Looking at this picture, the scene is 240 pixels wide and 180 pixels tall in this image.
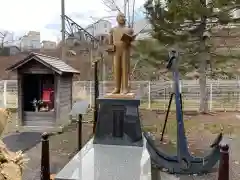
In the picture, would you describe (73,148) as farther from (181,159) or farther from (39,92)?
(39,92)

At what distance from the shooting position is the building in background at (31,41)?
24778 millimetres

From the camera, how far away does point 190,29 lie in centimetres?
1109

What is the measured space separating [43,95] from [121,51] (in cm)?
485

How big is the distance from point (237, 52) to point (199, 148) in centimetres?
623

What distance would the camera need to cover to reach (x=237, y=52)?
430 inches

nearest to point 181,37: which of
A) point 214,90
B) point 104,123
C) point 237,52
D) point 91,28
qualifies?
point 237,52

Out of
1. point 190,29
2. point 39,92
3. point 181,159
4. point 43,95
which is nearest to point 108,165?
point 181,159

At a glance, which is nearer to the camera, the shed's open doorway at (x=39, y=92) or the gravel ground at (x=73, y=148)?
the gravel ground at (x=73, y=148)

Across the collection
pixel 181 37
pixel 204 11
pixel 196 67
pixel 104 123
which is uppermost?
pixel 204 11

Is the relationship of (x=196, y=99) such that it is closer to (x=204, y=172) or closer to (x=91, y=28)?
(x=91, y=28)

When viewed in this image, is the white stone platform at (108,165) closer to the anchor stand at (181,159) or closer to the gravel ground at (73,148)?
the anchor stand at (181,159)

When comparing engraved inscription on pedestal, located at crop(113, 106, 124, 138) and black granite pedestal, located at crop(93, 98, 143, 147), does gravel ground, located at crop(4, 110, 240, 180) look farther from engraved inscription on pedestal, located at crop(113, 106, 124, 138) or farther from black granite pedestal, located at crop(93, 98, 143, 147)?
engraved inscription on pedestal, located at crop(113, 106, 124, 138)

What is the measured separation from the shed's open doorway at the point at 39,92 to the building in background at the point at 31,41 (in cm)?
1657

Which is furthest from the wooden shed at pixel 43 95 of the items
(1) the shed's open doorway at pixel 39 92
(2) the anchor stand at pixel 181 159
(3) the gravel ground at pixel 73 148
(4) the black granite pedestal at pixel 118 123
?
(2) the anchor stand at pixel 181 159
